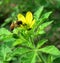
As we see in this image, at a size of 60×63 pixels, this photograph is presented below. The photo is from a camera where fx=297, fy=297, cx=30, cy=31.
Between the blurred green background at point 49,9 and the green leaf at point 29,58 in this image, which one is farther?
the blurred green background at point 49,9

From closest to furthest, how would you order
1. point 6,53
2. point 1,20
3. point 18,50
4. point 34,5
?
1. point 18,50
2. point 6,53
3. point 34,5
4. point 1,20

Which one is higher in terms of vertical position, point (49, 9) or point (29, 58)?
point (49, 9)

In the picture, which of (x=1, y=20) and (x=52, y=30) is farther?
(x=1, y=20)

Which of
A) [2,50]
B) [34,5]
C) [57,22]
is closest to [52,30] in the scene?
[57,22]

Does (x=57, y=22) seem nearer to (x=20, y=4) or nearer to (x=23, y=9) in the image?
(x=23, y=9)

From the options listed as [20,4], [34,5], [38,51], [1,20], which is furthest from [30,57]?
[1,20]

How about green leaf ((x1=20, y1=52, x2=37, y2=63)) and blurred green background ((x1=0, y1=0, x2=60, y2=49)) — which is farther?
blurred green background ((x1=0, y1=0, x2=60, y2=49))

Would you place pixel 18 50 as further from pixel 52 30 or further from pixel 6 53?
pixel 52 30

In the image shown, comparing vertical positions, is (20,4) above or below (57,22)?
above

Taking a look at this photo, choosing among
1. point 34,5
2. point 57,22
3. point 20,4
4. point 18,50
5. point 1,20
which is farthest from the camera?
point 1,20

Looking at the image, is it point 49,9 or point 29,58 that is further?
point 49,9
